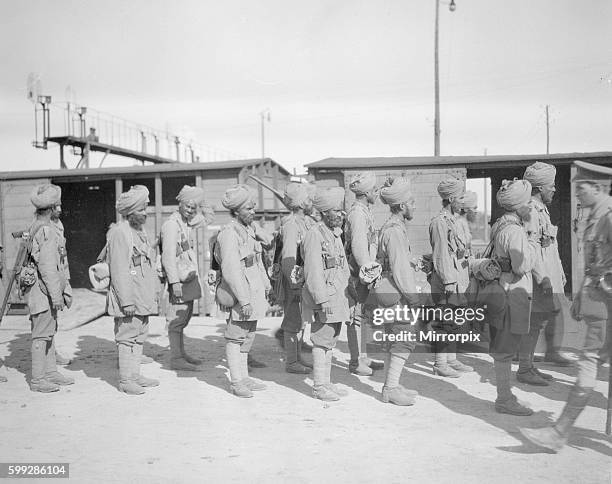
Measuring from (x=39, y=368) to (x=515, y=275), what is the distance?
15.2 feet

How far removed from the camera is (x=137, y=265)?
5.58m

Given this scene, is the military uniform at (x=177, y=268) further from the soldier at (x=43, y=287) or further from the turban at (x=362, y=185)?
the turban at (x=362, y=185)

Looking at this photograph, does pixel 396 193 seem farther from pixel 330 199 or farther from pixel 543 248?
pixel 543 248

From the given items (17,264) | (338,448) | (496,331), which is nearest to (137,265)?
(17,264)

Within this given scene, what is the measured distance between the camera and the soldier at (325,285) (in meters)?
5.10

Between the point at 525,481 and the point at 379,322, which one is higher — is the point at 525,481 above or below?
below

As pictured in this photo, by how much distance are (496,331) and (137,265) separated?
133 inches

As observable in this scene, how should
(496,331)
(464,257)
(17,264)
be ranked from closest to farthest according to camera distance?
(496,331)
(17,264)
(464,257)

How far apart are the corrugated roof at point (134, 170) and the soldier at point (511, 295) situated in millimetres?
8291

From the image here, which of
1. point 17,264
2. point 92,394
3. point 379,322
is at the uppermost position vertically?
point 17,264

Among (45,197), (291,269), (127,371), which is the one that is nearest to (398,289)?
(291,269)

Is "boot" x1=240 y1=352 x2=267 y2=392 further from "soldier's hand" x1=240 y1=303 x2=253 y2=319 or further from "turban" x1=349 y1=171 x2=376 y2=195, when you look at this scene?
"turban" x1=349 y1=171 x2=376 y2=195

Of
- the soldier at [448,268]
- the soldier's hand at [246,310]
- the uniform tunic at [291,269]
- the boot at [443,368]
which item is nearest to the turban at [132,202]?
the soldier's hand at [246,310]

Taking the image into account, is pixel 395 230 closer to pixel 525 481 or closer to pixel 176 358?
pixel 525 481
